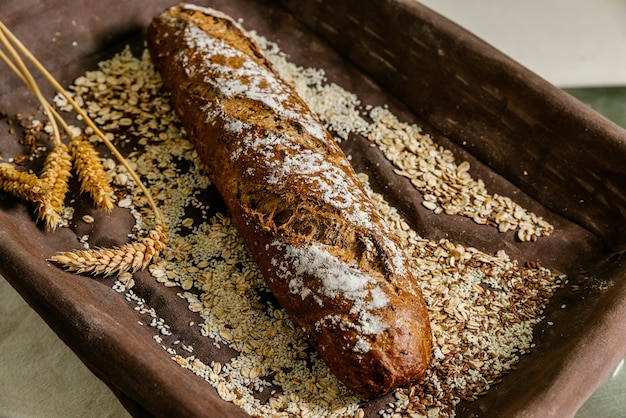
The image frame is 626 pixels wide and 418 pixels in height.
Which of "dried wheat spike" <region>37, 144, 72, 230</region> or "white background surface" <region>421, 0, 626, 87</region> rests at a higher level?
"white background surface" <region>421, 0, 626, 87</region>

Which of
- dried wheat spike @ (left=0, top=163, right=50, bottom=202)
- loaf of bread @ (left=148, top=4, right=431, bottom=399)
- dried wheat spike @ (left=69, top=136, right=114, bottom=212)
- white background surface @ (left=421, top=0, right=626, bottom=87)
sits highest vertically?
white background surface @ (left=421, top=0, right=626, bottom=87)

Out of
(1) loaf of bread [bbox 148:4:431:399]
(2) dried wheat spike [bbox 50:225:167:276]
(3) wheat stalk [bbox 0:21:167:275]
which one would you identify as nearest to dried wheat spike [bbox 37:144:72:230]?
(3) wheat stalk [bbox 0:21:167:275]

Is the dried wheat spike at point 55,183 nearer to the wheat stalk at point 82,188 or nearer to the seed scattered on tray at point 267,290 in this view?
the wheat stalk at point 82,188

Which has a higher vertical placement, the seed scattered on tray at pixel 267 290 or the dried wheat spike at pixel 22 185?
the seed scattered on tray at pixel 267 290

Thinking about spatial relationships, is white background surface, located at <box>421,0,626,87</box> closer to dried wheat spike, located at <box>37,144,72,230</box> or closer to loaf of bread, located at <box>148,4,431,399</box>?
loaf of bread, located at <box>148,4,431,399</box>

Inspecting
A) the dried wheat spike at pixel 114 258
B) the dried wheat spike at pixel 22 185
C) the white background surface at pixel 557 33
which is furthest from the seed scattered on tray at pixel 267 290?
the white background surface at pixel 557 33

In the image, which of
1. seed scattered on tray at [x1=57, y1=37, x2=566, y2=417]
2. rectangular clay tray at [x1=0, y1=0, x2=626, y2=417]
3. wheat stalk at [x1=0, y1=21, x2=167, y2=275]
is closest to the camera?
rectangular clay tray at [x1=0, y1=0, x2=626, y2=417]

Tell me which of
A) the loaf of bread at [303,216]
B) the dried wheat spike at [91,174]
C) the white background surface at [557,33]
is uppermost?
the white background surface at [557,33]

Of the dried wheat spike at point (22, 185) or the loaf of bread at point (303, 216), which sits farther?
the dried wheat spike at point (22, 185)

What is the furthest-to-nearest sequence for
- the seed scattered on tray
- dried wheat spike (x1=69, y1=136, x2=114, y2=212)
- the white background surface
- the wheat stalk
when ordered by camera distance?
the white background surface, dried wheat spike (x1=69, y1=136, x2=114, y2=212), the wheat stalk, the seed scattered on tray
